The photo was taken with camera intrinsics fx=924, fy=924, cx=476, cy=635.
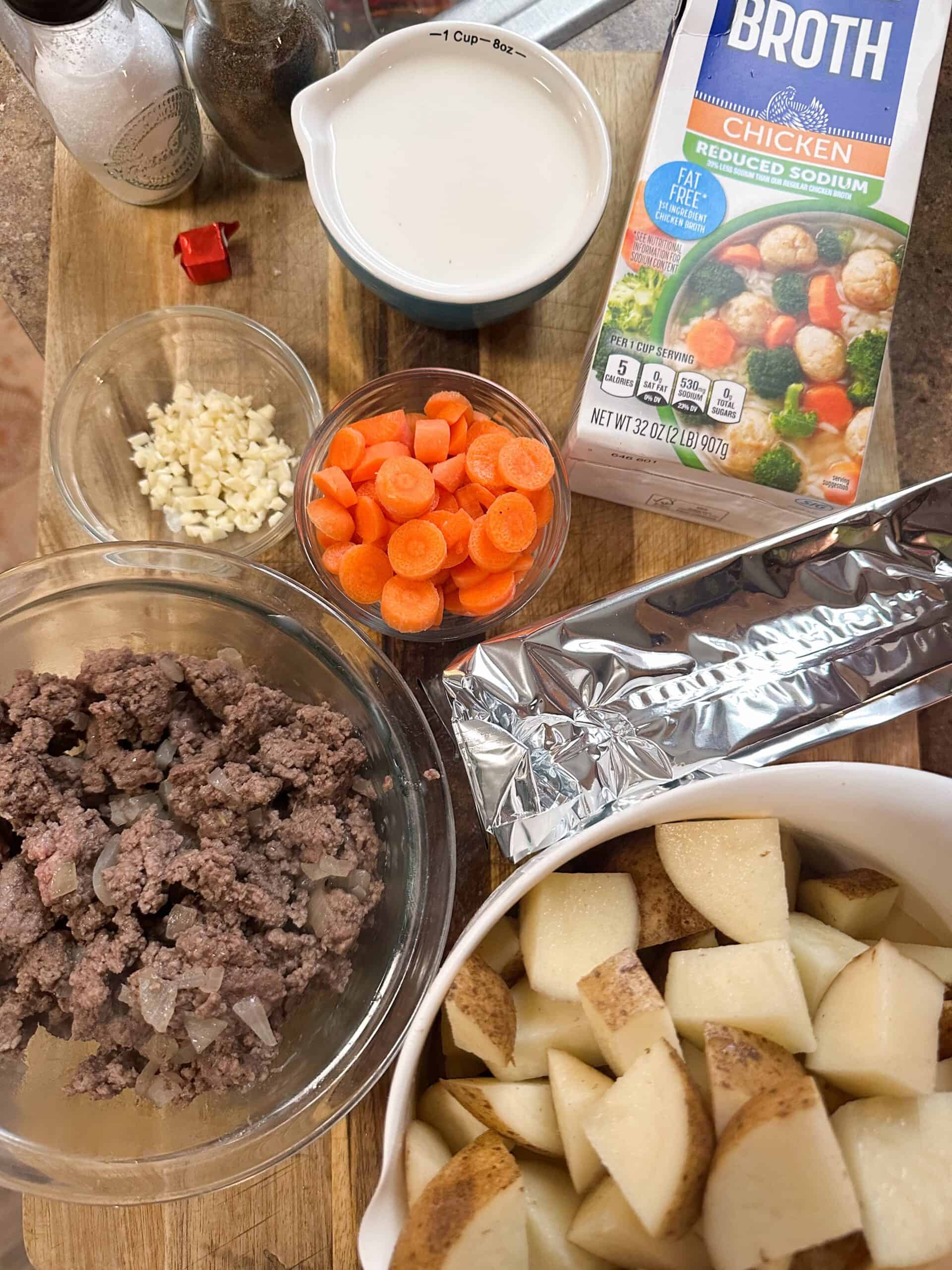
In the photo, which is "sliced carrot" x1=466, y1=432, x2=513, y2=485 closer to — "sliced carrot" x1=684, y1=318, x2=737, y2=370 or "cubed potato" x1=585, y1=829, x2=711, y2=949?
"sliced carrot" x1=684, y1=318, x2=737, y2=370

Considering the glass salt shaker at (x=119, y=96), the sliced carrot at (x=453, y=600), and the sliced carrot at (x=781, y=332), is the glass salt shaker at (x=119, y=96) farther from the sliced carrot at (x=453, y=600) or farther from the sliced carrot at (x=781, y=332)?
the sliced carrot at (x=781, y=332)

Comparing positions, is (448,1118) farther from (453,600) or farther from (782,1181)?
(453,600)

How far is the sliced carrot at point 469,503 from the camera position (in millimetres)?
1431

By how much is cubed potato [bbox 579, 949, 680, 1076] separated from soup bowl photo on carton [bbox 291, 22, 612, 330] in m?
0.97

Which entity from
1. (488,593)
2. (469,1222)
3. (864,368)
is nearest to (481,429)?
(488,593)

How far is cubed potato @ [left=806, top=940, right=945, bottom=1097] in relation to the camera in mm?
1025

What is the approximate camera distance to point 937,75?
54.5 inches

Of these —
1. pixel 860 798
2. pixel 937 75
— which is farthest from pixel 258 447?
pixel 937 75

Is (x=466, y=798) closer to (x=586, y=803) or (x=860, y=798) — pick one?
(x=586, y=803)

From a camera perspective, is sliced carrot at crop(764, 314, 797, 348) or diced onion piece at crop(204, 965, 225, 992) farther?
sliced carrot at crop(764, 314, 797, 348)

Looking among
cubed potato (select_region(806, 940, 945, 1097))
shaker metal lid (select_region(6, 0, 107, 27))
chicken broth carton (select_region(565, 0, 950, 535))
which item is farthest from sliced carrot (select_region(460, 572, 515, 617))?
shaker metal lid (select_region(6, 0, 107, 27))

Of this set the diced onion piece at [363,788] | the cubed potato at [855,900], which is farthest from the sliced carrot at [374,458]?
the cubed potato at [855,900]

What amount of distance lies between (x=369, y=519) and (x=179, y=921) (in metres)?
0.62

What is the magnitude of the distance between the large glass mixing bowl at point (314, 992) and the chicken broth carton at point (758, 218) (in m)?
0.53
